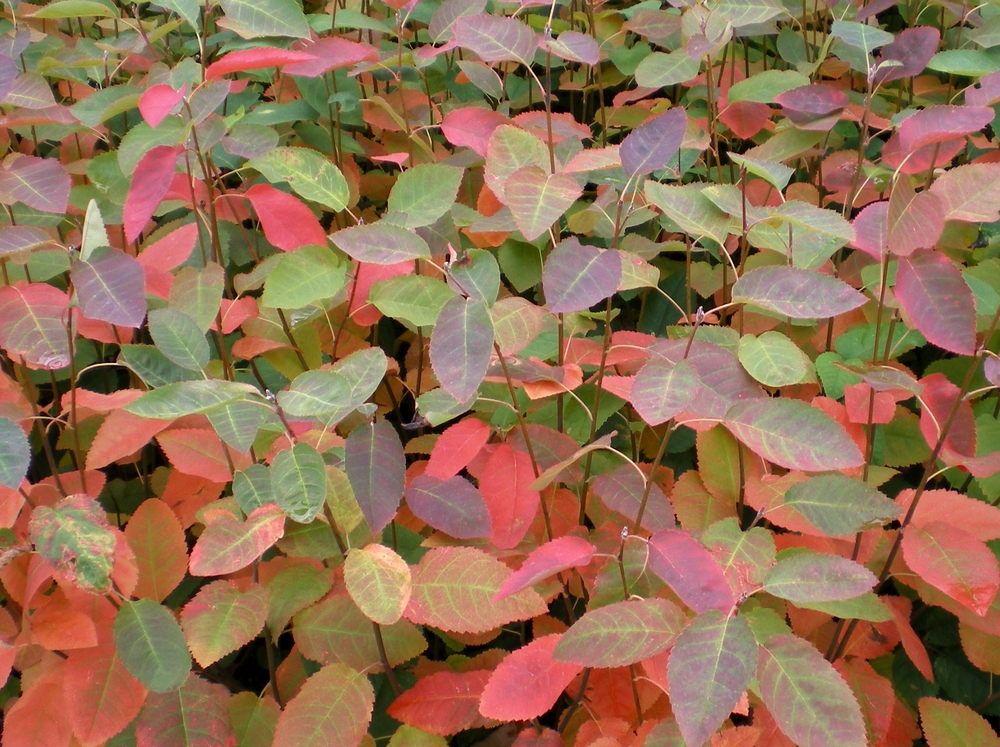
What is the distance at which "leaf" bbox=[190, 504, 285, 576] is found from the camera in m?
0.76

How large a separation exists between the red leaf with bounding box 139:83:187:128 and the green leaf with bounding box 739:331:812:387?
715 millimetres

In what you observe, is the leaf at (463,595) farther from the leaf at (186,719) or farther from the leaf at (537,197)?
the leaf at (537,197)

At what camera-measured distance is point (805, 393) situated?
118 cm

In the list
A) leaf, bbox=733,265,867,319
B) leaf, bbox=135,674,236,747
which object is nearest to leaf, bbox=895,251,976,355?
leaf, bbox=733,265,867,319

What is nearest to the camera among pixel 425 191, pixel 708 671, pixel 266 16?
pixel 708 671

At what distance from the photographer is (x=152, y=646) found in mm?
812

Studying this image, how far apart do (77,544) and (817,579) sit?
662 millimetres

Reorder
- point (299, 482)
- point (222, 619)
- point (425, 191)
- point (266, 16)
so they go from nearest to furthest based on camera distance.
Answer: point (299, 482) → point (222, 619) → point (425, 191) → point (266, 16)

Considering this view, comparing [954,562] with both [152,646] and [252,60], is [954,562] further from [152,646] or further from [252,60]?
[252,60]

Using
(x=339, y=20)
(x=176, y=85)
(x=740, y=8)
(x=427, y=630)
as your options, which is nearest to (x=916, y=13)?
(x=740, y=8)

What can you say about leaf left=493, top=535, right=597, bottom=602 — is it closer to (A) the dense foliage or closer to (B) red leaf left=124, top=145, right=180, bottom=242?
(A) the dense foliage

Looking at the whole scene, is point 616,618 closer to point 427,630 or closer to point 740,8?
point 427,630

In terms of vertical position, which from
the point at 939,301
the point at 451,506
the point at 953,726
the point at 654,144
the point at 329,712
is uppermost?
the point at 654,144

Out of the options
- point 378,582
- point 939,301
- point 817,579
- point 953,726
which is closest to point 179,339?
point 378,582
